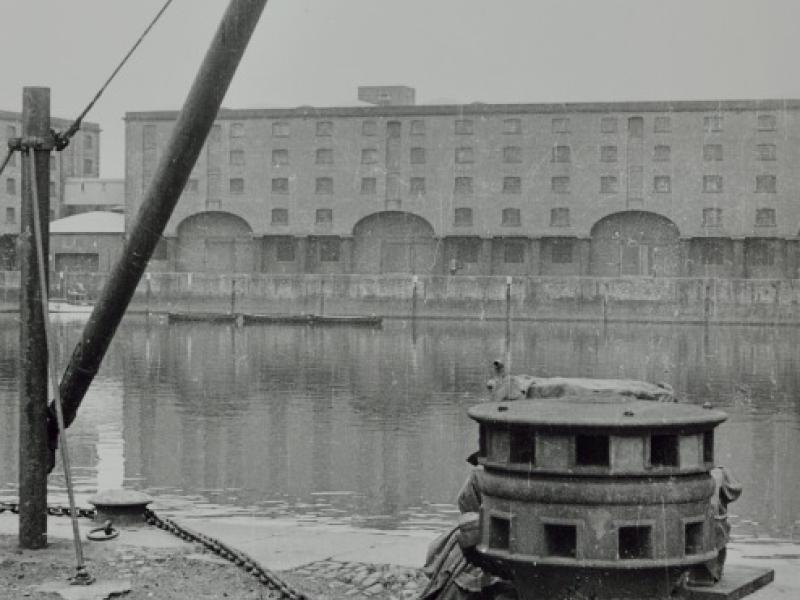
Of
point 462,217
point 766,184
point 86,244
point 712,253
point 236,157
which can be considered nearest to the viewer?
point 766,184

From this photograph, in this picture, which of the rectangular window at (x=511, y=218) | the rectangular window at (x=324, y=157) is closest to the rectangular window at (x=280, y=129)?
the rectangular window at (x=324, y=157)

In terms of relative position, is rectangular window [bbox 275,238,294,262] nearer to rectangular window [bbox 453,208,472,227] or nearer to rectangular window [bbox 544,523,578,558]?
rectangular window [bbox 453,208,472,227]

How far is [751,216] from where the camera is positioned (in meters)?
69.8

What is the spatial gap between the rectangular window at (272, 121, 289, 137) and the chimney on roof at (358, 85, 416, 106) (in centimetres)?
Result: 847

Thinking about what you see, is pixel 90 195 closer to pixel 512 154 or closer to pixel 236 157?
pixel 236 157

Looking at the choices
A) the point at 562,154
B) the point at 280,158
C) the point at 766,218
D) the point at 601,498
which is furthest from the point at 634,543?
the point at 280,158

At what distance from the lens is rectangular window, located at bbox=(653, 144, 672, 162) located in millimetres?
70750

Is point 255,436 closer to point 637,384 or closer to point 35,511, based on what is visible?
point 35,511

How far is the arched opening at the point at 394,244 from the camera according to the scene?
73.8 metres

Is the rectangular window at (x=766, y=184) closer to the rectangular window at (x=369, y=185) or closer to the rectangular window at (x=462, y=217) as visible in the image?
the rectangular window at (x=462, y=217)

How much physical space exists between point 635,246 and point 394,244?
1230 centimetres

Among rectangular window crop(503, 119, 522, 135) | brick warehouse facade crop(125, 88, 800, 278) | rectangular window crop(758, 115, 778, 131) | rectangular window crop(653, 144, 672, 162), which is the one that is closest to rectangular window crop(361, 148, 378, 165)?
brick warehouse facade crop(125, 88, 800, 278)

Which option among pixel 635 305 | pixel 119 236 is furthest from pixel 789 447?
pixel 119 236

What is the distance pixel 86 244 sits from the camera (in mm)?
81000
